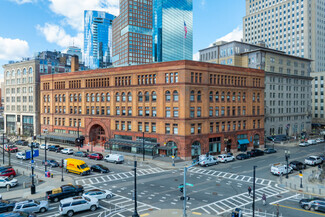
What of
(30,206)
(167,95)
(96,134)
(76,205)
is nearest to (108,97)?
(96,134)

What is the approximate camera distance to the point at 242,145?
70.3 metres

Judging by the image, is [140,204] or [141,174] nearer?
[140,204]

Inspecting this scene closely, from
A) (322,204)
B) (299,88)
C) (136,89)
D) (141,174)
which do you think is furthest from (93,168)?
(299,88)

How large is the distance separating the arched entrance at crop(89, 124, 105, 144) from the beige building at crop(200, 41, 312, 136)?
4754cm

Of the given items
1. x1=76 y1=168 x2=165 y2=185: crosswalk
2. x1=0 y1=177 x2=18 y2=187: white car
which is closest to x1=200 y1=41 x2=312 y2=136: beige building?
x1=76 y1=168 x2=165 y2=185: crosswalk

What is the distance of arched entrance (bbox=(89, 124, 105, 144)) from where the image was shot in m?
77.3

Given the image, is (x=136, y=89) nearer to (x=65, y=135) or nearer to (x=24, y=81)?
(x=65, y=135)

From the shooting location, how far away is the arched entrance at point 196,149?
59969 millimetres

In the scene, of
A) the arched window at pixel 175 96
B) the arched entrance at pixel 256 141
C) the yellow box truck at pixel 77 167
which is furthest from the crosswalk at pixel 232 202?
the arched entrance at pixel 256 141

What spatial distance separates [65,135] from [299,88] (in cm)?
8712

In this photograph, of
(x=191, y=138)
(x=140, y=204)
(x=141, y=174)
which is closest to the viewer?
(x=140, y=204)

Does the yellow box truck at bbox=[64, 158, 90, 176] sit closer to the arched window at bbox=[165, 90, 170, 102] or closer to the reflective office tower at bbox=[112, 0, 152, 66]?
the arched window at bbox=[165, 90, 170, 102]

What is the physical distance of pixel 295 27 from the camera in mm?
133875

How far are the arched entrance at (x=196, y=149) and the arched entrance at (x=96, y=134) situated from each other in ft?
97.7
